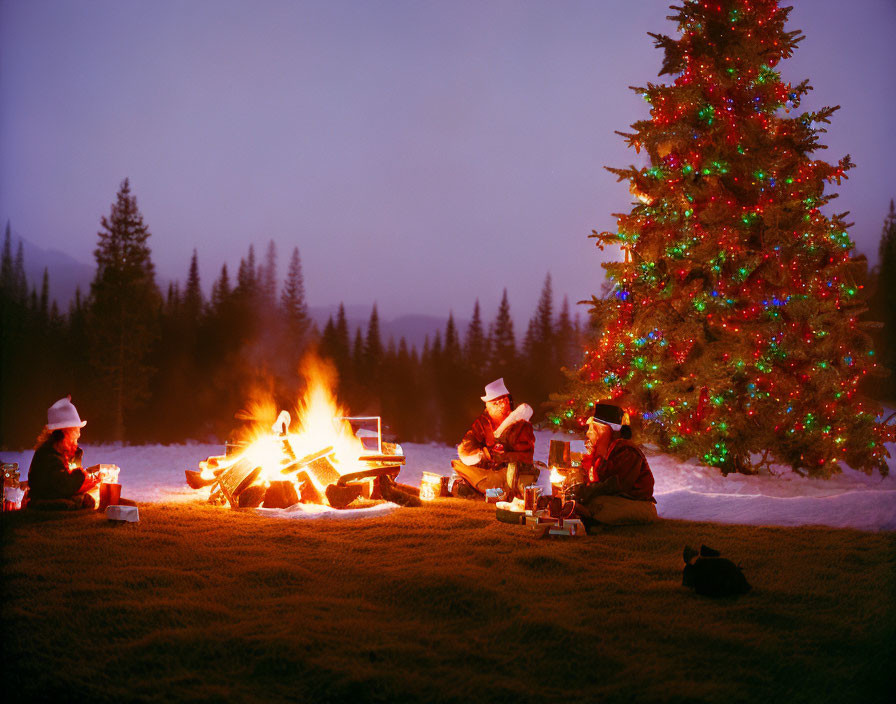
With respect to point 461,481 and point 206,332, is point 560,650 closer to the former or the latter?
point 461,481

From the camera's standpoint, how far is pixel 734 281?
9414 millimetres

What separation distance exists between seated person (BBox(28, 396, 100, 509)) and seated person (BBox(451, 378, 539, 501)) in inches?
172

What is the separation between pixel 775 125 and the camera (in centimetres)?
971

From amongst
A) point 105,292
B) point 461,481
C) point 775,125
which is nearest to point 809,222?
point 775,125

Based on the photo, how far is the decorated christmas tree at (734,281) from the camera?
29.5 ft

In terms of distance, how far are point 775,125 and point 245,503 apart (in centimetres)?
920

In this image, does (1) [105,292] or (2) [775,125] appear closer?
(2) [775,125]

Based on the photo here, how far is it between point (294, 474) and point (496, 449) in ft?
8.47

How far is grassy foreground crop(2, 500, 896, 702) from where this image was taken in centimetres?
315

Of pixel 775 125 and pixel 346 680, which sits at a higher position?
pixel 775 125

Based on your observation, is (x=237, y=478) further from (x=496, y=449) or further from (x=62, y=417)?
(x=496, y=449)

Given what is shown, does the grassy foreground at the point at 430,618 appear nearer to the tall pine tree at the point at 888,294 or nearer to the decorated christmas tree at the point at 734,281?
the decorated christmas tree at the point at 734,281

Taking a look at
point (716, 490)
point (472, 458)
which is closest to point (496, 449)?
point (472, 458)

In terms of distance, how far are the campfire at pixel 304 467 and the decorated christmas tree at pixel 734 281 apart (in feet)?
12.3
